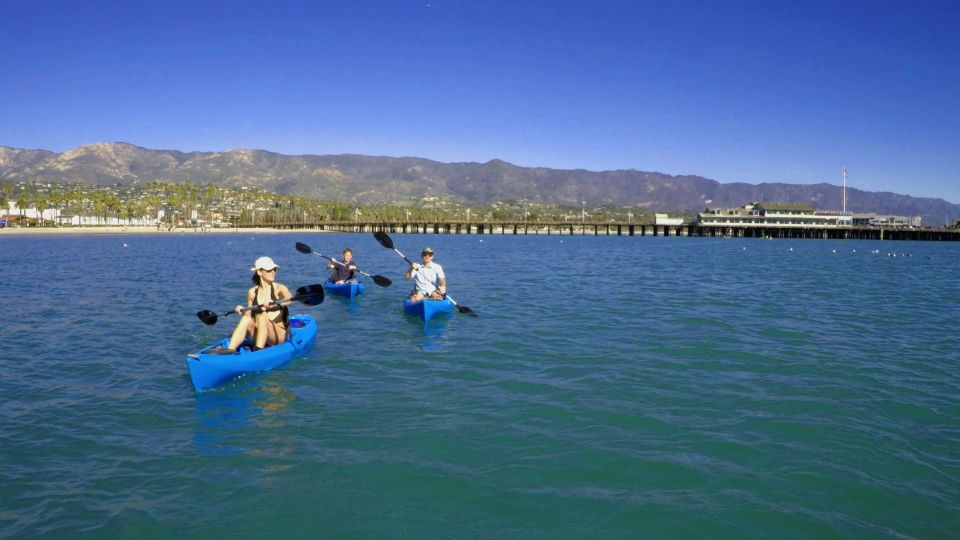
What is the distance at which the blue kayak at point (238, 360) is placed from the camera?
1089cm

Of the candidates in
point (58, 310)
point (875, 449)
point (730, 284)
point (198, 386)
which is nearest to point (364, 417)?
point (198, 386)

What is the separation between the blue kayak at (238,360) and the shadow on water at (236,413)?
0.21m

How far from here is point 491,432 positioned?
9211 mm

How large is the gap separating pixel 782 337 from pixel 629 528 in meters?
12.0

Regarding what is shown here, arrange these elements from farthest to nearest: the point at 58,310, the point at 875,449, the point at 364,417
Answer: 1. the point at 58,310
2. the point at 364,417
3. the point at 875,449

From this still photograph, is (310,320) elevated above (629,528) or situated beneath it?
elevated above

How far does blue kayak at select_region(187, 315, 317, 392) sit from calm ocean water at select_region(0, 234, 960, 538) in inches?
10.1

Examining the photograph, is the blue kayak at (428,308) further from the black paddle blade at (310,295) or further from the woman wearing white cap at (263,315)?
the woman wearing white cap at (263,315)

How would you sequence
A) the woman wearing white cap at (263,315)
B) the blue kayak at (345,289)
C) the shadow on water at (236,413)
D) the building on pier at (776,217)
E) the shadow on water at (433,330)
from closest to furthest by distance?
the shadow on water at (236,413) → the woman wearing white cap at (263,315) → the shadow on water at (433,330) → the blue kayak at (345,289) → the building on pier at (776,217)

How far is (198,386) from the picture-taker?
36.2ft

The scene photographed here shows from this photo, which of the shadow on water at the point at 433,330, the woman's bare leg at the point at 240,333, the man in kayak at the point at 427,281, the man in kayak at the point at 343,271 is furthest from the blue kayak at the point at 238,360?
the man in kayak at the point at 343,271

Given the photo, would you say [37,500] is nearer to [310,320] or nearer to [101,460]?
[101,460]

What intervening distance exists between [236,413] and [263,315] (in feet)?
9.13

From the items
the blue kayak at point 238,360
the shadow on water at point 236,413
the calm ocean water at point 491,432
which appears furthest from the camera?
the blue kayak at point 238,360
